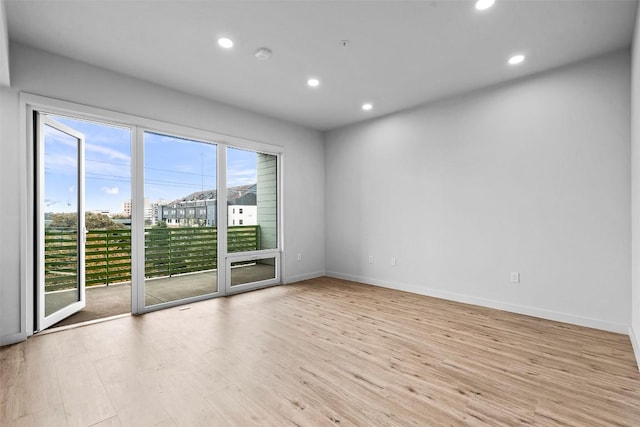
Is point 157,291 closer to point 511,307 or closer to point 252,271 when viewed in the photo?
point 252,271

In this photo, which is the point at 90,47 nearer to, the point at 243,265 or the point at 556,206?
the point at 243,265

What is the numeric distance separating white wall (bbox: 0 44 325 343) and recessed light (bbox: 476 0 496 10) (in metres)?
3.33

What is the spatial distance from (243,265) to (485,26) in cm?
418

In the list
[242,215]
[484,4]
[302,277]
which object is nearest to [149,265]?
[242,215]

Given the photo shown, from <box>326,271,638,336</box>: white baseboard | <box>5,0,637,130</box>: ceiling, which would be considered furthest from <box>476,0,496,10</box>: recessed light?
<box>326,271,638,336</box>: white baseboard

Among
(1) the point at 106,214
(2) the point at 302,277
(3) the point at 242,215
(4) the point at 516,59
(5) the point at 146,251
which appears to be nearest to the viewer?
(4) the point at 516,59

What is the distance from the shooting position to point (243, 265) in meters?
4.66

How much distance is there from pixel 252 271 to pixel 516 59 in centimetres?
440

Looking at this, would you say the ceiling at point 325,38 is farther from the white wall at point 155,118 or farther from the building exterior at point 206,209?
the building exterior at point 206,209

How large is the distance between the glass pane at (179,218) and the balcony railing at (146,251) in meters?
0.01

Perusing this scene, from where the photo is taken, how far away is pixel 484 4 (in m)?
2.28

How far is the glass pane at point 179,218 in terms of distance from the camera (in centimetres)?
374

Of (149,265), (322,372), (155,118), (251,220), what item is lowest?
(322,372)

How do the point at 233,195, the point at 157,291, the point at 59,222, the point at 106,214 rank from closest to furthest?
the point at 59,222 → the point at 157,291 → the point at 233,195 → the point at 106,214
